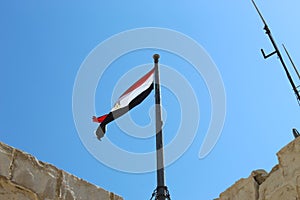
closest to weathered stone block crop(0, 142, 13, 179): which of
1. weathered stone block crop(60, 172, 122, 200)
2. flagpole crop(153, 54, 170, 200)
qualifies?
weathered stone block crop(60, 172, 122, 200)

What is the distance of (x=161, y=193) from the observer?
5.11 meters

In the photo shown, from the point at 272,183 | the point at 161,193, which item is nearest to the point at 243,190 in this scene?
the point at 272,183

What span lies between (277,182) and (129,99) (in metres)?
3.72

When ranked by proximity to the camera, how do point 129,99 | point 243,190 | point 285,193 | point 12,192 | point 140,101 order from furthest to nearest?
point 140,101
point 129,99
point 243,190
point 285,193
point 12,192

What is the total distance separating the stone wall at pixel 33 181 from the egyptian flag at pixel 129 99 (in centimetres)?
318

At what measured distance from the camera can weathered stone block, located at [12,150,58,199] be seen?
9.32ft

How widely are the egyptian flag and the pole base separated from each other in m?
1.47

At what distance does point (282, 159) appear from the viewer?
354 centimetres

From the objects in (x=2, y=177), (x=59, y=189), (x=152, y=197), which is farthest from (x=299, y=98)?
(x=2, y=177)

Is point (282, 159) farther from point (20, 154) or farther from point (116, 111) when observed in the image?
point (116, 111)

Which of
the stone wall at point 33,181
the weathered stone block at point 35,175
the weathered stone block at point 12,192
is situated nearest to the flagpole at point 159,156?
the stone wall at point 33,181

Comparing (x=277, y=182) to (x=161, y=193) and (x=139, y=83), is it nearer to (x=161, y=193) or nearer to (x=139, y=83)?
(x=161, y=193)

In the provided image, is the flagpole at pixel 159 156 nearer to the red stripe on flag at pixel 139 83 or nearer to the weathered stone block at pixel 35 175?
the red stripe on flag at pixel 139 83

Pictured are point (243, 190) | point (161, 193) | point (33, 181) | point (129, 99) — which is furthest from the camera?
point (129, 99)
